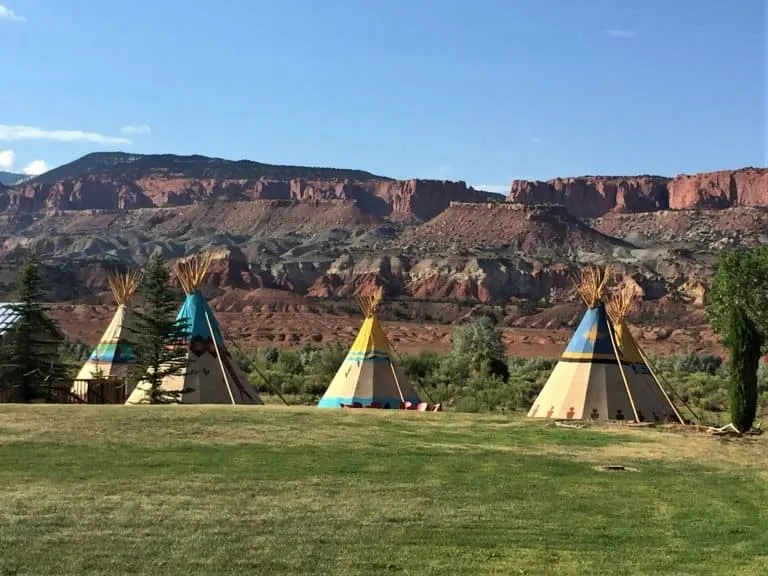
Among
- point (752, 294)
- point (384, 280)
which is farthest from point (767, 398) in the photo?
point (384, 280)

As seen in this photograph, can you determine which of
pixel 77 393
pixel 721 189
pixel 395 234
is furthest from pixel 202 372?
pixel 721 189

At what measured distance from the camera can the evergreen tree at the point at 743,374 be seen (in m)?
19.6

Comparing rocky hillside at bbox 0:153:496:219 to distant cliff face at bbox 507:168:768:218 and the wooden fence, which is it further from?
the wooden fence

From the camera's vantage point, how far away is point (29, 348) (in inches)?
1048

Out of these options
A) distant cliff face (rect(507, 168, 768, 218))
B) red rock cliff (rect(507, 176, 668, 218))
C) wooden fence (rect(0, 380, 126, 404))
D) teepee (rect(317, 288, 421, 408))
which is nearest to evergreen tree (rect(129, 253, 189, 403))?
wooden fence (rect(0, 380, 126, 404))

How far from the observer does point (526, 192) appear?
182 m

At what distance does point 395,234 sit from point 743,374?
414 feet

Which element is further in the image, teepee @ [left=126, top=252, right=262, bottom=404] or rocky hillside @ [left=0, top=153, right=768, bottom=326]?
rocky hillside @ [left=0, top=153, right=768, bottom=326]


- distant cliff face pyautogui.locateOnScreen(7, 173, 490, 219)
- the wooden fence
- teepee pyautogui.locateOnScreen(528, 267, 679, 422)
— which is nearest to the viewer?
teepee pyautogui.locateOnScreen(528, 267, 679, 422)

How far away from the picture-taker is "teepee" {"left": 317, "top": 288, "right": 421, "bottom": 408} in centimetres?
2703

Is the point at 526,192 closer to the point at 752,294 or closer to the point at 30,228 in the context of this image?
the point at 30,228

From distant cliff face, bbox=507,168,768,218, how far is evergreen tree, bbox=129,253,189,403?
495 ft

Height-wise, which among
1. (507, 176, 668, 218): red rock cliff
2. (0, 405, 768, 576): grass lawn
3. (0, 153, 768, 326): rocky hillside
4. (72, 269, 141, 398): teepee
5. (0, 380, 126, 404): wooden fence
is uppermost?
(507, 176, 668, 218): red rock cliff

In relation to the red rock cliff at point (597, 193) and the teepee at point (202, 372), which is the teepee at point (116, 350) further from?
the red rock cliff at point (597, 193)
